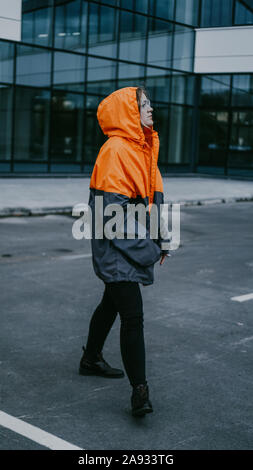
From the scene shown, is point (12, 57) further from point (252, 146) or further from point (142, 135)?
point (142, 135)

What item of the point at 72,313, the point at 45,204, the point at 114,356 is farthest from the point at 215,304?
the point at 45,204

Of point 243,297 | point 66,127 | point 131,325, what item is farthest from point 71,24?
point 131,325

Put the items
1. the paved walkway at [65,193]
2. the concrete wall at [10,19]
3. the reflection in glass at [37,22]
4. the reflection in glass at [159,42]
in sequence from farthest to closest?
1. the reflection in glass at [159,42]
2. the reflection in glass at [37,22]
3. the concrete wall at [10,19]
4. the paved walkway at [65,193]

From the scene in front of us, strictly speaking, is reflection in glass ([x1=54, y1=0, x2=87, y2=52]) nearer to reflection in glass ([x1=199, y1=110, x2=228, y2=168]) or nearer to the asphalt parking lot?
reflection in glass ([x1=199, y1=110, x2=228, y2=168])

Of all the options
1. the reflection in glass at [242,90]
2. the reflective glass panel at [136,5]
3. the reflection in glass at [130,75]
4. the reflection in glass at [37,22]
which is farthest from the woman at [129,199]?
the reflection in glass at [242,90]

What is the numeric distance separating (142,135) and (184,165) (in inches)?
1014

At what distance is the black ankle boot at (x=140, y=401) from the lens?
405cm

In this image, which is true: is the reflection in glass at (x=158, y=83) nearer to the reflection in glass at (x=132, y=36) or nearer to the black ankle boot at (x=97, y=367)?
the reflection in glass at (x=132, y=36)

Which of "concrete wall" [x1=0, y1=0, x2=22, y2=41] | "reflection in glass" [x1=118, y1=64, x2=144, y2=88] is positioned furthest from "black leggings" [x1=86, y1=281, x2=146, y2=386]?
"reflection in glass" [x1=118, y1=64, x2=144, y2=88]

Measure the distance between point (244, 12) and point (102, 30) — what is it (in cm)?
693

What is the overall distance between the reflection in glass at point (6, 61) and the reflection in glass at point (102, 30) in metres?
3.53

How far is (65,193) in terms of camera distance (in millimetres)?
18469

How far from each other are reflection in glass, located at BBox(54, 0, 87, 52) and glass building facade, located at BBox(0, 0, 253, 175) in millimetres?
36

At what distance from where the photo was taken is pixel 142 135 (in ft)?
13.5
